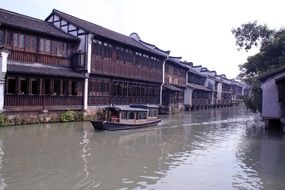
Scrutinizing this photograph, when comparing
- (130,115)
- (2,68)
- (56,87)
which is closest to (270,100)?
(130,115)

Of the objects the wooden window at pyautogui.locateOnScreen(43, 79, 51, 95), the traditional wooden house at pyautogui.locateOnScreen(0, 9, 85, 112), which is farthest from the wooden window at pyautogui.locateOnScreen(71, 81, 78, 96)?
the wooden window at pyautogui.locateOnScreen(43, 79, 51, 95)

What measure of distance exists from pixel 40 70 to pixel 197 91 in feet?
131

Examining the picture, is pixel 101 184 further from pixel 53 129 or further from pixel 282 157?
pixel 53 129

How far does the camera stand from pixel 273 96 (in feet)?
85.3

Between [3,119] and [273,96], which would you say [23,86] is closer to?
[3,119]

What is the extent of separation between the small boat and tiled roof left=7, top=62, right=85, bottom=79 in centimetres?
495

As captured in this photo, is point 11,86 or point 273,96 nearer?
point 11,86

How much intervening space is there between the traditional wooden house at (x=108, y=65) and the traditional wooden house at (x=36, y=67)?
1.09 m

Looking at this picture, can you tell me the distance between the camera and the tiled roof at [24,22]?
949 inches

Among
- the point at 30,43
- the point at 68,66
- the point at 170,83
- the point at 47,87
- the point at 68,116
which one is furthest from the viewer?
the point at 170,83

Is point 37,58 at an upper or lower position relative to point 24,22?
lower

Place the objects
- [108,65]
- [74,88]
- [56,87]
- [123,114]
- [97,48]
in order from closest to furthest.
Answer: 1. [123,114]
2. [56,87]
3. [74,88]
4. [97,48]
5. [108,65]

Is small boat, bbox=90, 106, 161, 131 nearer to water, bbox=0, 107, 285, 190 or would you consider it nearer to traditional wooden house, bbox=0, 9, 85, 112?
water, bbox=0, 107, 285, 190

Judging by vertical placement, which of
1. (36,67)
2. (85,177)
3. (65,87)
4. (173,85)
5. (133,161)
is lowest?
(85,177)
